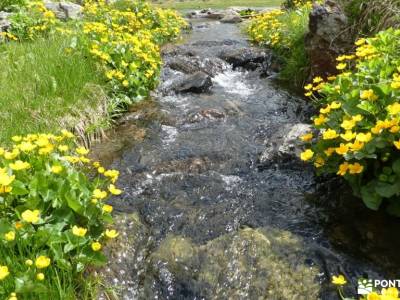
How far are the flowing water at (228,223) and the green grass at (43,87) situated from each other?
0.66 metres

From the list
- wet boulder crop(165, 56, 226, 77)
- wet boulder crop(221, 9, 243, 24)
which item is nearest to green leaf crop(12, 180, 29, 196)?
wet boulder crop(165, 56, 226, 77)

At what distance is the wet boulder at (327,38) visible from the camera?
6105 mm

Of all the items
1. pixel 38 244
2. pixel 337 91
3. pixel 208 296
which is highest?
pixel 337 91

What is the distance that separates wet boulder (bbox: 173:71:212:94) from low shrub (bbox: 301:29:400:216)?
12.3 feet

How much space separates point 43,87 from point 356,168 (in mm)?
3875

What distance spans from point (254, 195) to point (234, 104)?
275 centimetres

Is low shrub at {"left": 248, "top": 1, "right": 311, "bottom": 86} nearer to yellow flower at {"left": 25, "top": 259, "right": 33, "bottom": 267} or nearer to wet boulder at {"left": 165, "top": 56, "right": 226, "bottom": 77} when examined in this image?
wet boulder at {"left": 165, "top": 56, "right": 226, "bottom": 77}

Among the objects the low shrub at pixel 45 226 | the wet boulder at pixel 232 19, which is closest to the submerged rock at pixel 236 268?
the low shrub at pixel 45 226

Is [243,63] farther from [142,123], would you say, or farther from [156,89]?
[142,123]

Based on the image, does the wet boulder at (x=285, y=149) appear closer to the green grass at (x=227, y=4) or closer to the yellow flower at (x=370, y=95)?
the yellow flower at (x=370, y=95)

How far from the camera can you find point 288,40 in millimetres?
8211

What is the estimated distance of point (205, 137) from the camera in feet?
17.1

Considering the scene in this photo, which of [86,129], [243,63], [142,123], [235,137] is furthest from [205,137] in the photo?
[243,63]

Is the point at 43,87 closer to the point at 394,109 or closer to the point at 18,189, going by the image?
the point at 18,189
